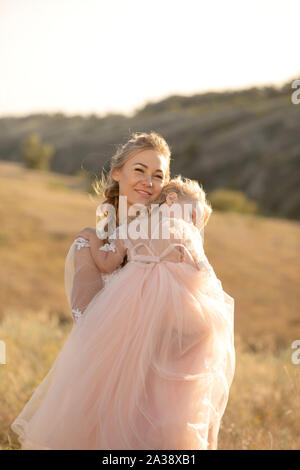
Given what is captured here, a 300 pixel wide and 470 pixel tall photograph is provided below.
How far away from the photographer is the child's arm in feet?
9.34

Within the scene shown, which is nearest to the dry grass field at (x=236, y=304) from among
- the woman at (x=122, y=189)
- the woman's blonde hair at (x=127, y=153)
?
the woman's blonde hair at (x=127, y=153)

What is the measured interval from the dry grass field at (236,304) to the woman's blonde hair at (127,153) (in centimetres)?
32

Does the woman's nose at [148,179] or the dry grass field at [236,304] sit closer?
the woman's nose at [148,179]

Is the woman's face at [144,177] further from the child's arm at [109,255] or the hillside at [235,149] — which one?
the hillside at [235,149]

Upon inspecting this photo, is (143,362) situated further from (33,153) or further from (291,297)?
(33,153)

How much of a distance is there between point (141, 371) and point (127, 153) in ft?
4.51

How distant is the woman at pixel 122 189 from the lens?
9.40 feet

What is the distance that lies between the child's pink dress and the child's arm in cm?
16

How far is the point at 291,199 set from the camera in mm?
32188

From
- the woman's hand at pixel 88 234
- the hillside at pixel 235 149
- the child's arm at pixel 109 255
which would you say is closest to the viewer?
the child's arm at pixel 109 255

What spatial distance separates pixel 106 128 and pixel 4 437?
73.5 metres

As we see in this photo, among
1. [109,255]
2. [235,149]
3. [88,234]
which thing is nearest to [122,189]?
[88,234]

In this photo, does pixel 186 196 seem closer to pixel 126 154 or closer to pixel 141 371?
pixel 126 154

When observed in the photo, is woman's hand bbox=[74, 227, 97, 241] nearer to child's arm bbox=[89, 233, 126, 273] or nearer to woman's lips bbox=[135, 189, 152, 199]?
child's arm bbox=[89, 233, 126, 273]
